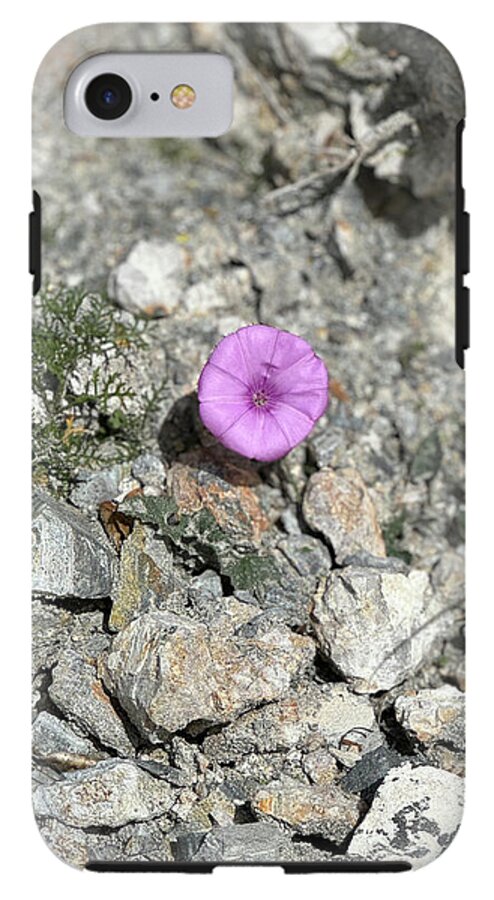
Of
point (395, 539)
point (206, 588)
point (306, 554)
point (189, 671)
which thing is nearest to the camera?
point (189, 671)

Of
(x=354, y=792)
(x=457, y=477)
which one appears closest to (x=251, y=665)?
(x=354, y=792)

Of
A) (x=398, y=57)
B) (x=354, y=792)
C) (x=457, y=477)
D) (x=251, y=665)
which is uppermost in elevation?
(x=398, y=57)

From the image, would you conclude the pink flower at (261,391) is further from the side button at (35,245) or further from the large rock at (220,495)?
the side button at (35,245)

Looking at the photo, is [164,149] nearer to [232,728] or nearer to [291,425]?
[291,425]

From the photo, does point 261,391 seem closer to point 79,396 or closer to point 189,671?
point 79,396

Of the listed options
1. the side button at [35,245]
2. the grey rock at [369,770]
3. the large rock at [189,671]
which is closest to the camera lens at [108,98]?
the side button at [35,245]

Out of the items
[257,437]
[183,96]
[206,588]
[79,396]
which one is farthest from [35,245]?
[206,588]

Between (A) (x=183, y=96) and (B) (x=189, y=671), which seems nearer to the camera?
(B) (x=189, y=671)
